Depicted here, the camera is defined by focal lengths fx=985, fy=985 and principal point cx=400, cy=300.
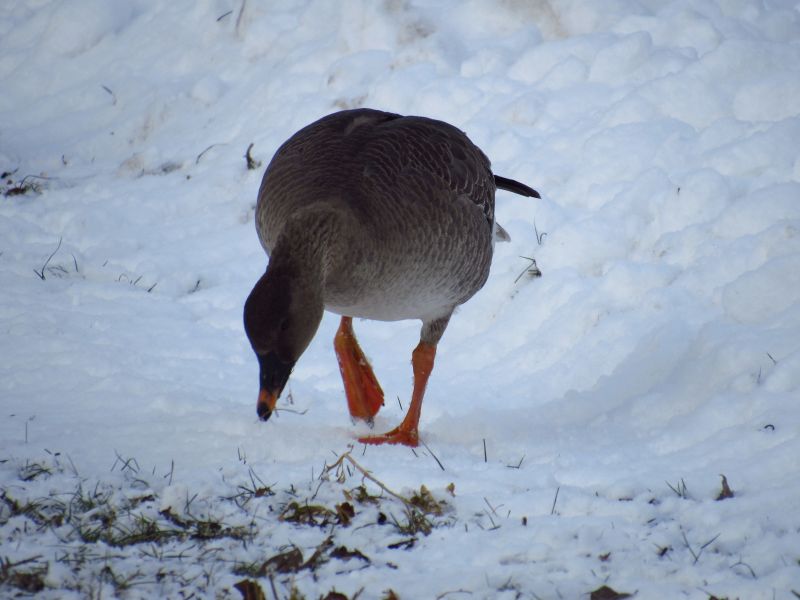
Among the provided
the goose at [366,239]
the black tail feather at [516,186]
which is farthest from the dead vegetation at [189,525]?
the black tail feather at [516,186]

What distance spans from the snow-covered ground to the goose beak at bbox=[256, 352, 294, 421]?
25cm

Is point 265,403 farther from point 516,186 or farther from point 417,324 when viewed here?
point 417,324

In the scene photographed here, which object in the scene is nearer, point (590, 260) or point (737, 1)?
point (590, 260)

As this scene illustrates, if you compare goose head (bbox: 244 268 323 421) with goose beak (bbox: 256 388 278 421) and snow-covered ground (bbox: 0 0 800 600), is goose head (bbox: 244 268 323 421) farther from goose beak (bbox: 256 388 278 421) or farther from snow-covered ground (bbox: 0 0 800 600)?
snow-covered ground (bbox: 0 0 800 600)

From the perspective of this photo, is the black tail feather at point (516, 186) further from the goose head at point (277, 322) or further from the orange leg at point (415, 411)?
the goose head at point (277, 322)

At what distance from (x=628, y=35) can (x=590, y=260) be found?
8.30 ft

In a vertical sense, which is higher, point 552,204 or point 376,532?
point 376,532

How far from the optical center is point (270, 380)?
14.2 ft

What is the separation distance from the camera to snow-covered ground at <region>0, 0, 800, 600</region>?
3.42m

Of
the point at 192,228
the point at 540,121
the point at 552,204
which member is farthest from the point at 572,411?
the point at 192,228

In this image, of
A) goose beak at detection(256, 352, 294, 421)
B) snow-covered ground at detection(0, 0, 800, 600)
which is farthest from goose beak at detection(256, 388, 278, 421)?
snow-covered ground at detection(0, 0, 800, 600)

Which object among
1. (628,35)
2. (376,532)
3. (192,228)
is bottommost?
(192,228)

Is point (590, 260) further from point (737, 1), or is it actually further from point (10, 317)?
point (10, 317)

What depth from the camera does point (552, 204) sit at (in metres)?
7.15
